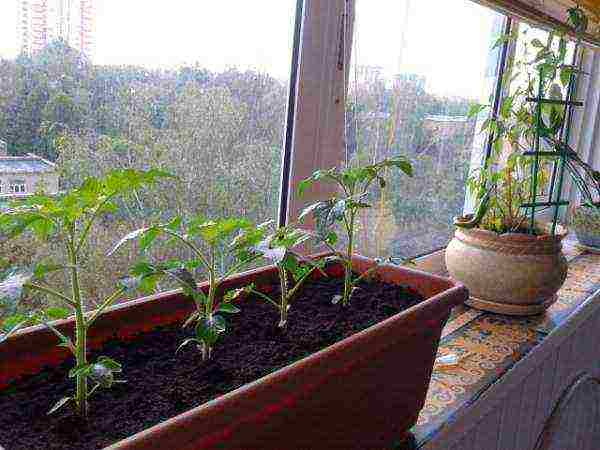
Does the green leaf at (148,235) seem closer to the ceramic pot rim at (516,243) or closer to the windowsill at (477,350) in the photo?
the windowsill at (477,350)

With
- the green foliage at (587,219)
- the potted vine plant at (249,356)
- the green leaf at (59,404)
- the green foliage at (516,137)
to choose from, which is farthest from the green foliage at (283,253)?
the green foliage at (587,219)

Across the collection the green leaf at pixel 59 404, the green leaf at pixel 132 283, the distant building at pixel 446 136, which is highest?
the distant building at pixel 446 136

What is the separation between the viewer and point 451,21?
1.48 meters

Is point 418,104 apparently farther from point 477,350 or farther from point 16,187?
point 16,187

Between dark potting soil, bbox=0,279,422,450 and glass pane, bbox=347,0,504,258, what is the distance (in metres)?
0.57

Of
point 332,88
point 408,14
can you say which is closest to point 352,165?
point 332,88

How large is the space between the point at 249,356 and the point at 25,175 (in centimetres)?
39

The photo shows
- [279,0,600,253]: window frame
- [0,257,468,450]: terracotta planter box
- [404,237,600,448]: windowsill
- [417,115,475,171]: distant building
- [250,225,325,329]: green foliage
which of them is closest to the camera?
[0,257,468,450]: terracotta planter box

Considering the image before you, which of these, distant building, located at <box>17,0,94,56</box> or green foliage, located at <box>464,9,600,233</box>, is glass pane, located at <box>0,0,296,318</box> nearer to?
distant building, located at <box>17,0,94,56</box>

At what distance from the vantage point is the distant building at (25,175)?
680 millimetres

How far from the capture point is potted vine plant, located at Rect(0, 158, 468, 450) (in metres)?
0.45

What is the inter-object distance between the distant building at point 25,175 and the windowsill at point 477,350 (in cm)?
66

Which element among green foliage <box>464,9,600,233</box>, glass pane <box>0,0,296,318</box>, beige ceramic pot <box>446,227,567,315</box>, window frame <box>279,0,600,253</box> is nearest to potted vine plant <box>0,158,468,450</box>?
glass pane <box>0,0,296,318</box>

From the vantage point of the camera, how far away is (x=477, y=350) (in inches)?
45.5
